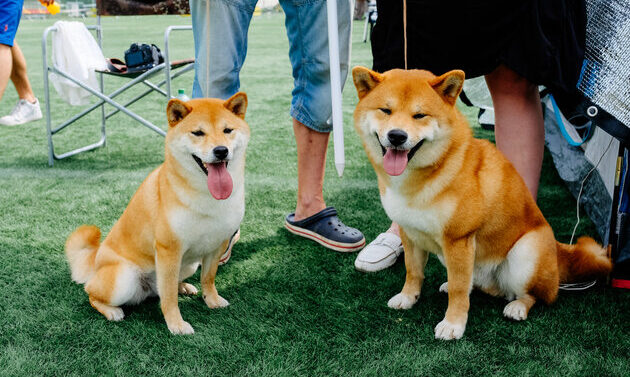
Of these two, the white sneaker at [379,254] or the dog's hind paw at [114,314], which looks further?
the white sneaker at [379,254]

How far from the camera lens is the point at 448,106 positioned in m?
1.65

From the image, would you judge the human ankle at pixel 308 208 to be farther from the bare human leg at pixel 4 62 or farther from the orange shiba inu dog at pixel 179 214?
the bare human leg at pixel 4 62

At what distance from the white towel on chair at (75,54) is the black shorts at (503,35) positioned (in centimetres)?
268

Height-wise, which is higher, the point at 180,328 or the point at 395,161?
the point at 395,161

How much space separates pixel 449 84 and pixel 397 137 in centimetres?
23

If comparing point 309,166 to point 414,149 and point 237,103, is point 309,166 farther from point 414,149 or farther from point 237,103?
point 414,149

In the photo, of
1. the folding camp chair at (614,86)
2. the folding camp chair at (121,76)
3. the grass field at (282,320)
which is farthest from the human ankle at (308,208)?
the folding camp chair at (121,76)

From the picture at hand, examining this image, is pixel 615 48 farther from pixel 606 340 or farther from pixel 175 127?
pixel 175 127

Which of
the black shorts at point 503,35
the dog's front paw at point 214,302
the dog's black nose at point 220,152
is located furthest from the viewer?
the dog's front paw at point 214,302

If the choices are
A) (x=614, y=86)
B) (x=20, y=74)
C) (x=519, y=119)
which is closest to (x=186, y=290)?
(x=519, y=119)

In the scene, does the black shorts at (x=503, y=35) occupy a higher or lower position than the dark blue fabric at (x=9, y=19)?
higher

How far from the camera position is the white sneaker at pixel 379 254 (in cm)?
226

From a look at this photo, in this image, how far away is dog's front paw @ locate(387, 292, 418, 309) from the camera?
196 centimetres

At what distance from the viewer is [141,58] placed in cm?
390
